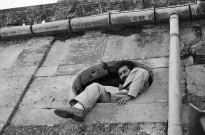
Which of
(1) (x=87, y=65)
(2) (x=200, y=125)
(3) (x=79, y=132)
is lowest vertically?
(3) (x=79, y=132)

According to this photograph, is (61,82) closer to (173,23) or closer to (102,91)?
(102,91)

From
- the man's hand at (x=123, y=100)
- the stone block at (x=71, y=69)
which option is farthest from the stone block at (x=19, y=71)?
the man's hand at (x=123, y=100)

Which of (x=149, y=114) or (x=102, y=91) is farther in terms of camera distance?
(x=102, y=91)

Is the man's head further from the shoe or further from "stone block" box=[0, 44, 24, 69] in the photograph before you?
"stone block" box=[0, 44, 24, 69]

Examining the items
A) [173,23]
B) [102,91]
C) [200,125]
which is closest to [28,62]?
[102,91]

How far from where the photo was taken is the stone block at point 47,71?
617 cm

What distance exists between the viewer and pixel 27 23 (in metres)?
7.81

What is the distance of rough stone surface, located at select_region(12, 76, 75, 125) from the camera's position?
16.8 feet

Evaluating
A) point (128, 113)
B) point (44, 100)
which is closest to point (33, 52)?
point (44, 100)

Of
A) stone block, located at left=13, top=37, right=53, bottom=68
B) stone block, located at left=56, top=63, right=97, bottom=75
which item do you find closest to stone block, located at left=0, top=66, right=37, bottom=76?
stone block, located at left=13, top=37, right=53, bottom=68

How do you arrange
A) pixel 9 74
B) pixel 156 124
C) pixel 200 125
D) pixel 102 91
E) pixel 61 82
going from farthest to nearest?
pixel 9 74, pixel 61 82, pixel 102 91, pixel 156 124, pixel 200 125

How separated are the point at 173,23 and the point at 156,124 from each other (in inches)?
97.1

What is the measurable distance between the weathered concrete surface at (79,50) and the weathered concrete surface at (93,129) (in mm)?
1763

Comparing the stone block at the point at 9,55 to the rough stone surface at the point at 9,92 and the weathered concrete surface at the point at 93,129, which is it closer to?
the rough stone surface at the point at 9,92
